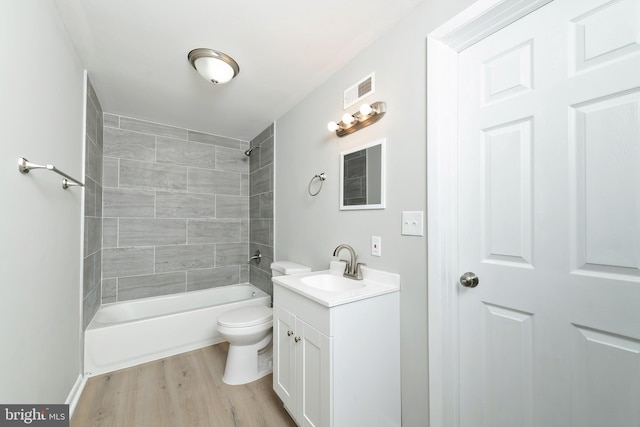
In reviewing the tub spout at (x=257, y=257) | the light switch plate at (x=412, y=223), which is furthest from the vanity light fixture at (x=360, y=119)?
the tub spout at (x=257, y=257)

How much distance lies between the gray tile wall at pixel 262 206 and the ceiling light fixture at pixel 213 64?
3.46 feet

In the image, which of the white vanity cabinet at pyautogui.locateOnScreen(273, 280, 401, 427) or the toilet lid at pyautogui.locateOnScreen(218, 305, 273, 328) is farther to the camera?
the toilet lid at pyautogui.locateOnScreen(218, 305, 273, 328)

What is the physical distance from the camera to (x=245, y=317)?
6.30 ft

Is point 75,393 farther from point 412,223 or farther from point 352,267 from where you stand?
point 412,223

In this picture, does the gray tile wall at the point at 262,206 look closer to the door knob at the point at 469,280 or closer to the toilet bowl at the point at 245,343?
the toilet bowl at the point at 245,343

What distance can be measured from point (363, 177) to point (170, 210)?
239 cm

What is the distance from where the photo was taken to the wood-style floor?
1.49 meters

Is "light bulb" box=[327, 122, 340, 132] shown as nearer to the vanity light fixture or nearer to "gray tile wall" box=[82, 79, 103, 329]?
the vanity light fixture

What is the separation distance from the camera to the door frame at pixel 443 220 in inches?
45.8

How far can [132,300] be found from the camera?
2586 mm

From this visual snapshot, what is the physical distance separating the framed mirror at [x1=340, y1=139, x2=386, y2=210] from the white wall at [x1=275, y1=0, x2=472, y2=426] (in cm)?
4

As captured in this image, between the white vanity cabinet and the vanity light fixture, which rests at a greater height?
the vanity light fixture

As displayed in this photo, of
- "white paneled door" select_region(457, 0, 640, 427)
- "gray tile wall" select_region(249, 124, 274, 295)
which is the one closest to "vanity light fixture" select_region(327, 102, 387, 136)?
"white paneled door" select_region(457, 0, 640, 427)

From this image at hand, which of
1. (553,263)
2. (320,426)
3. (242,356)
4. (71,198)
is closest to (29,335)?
(71,198)
